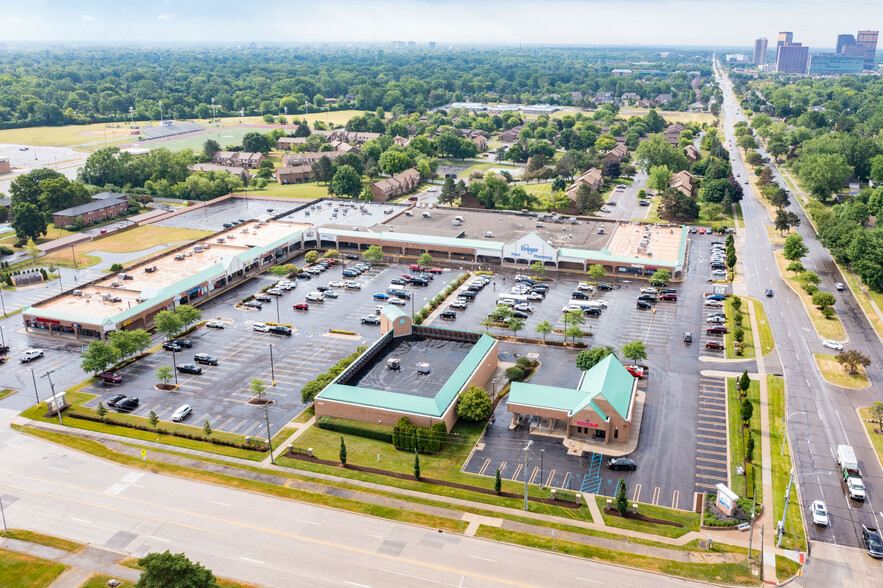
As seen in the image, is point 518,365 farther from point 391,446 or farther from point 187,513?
point 187,513

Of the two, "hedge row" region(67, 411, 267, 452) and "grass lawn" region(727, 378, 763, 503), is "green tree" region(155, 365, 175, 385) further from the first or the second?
"grass lawn" region(727, 378, 763, 503)

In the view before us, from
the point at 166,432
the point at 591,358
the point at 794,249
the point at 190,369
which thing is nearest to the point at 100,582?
the point at 166,432

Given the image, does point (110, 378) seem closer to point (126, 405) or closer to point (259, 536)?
point (126, 405)

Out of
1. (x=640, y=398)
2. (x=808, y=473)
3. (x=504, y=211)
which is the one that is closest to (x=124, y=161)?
(x=504, y=211)

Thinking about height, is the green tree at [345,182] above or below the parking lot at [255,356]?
above

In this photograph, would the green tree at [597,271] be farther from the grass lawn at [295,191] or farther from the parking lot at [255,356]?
the grass lawn at [295,191]

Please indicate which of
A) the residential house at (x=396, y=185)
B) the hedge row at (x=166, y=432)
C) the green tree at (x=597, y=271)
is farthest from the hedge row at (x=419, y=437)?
the residential house at (x=396, y=185)

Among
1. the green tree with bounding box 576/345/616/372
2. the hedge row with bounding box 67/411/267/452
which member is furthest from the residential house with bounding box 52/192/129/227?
the green tree with bounding box 576/345/616/372
